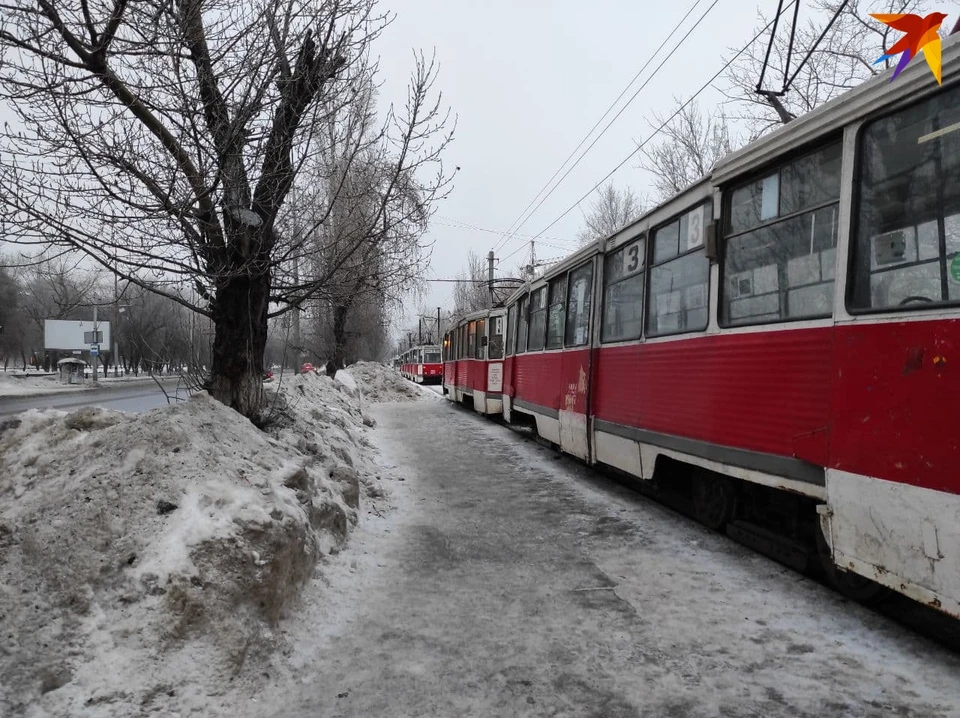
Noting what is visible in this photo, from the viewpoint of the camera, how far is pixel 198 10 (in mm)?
4508

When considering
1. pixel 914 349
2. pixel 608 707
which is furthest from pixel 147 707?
pixel 914 349

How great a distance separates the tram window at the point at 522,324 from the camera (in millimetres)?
12055

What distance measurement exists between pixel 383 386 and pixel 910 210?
25916 mm

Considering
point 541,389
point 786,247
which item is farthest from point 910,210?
point 541,389

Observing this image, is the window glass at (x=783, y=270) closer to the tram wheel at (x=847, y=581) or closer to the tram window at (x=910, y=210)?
the tram window at (x=910, y=210)

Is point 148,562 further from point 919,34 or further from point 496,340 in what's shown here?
point 496,340

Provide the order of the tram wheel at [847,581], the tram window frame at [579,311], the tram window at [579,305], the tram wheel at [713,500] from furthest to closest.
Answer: the tram window at [579,305] < the tram window frame at [579,311] < the tram wheel at [713,500] < the tram wheel at [847,581]

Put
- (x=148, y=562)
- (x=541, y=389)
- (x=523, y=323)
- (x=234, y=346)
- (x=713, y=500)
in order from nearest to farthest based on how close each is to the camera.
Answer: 1. (x=148, y=562)
2. (x=713, y=500)
3. (x=234, y=346)
4. (x=541, y=389)
5. (x=523, y=323)

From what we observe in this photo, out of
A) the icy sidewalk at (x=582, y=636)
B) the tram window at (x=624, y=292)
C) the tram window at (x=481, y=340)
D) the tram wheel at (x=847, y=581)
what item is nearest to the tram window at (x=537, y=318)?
the tram window at (x=624, y=292)

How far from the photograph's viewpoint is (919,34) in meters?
2.93

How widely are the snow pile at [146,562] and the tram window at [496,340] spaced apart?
1217 centimetres

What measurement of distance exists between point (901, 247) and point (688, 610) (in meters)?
2.35

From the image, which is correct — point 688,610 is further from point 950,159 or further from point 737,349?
point 950,159

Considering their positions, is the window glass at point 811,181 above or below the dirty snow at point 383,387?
above
